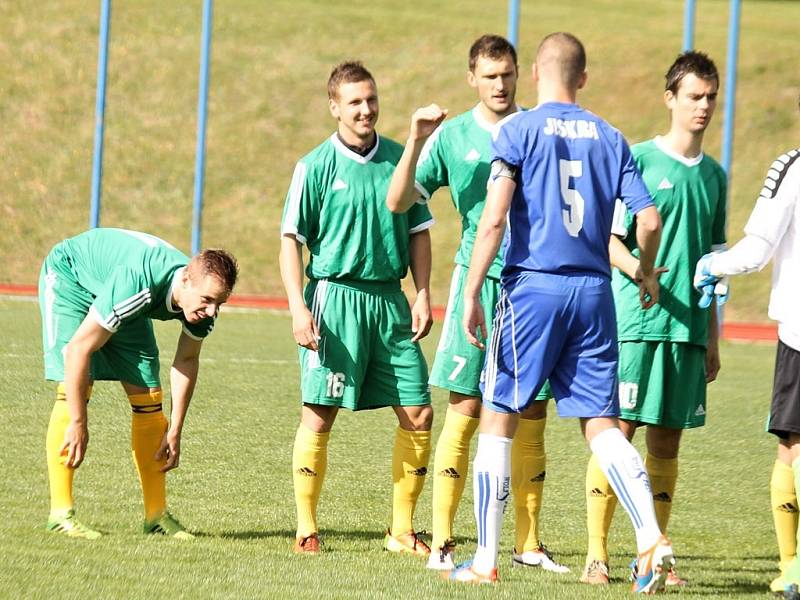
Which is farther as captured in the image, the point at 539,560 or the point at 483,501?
the point at 539,560

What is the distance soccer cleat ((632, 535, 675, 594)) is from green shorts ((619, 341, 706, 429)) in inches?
37.2

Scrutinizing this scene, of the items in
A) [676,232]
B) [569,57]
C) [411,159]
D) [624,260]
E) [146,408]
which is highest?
[569,57]

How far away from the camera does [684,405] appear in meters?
5.71

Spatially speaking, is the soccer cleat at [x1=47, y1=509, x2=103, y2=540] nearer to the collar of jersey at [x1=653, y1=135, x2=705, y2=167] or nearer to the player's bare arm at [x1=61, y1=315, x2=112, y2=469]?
the player's bare arm at [x1=61, y1=315, x2=112, y2=469]

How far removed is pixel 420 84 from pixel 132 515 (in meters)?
23.9

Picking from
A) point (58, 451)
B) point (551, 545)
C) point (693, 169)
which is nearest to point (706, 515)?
point (551, 545)

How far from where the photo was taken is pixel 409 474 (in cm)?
605

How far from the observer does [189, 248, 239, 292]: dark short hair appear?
5.38 metres

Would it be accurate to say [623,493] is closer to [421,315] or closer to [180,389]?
[421,315]

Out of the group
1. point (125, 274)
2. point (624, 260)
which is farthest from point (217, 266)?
point (624, 260)

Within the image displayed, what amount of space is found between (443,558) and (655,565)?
3.82 feet

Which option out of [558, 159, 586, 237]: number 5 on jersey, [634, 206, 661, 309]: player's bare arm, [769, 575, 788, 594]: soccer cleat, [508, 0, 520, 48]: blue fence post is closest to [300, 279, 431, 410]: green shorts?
[634, 206, 661, 309]: player's bare arm

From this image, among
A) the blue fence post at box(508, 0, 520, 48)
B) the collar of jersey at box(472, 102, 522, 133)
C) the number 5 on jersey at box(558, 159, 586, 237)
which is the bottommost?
the number 5 on jersey at box(558, 159, 586, 237)

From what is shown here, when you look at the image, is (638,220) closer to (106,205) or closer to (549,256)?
(549,256)
